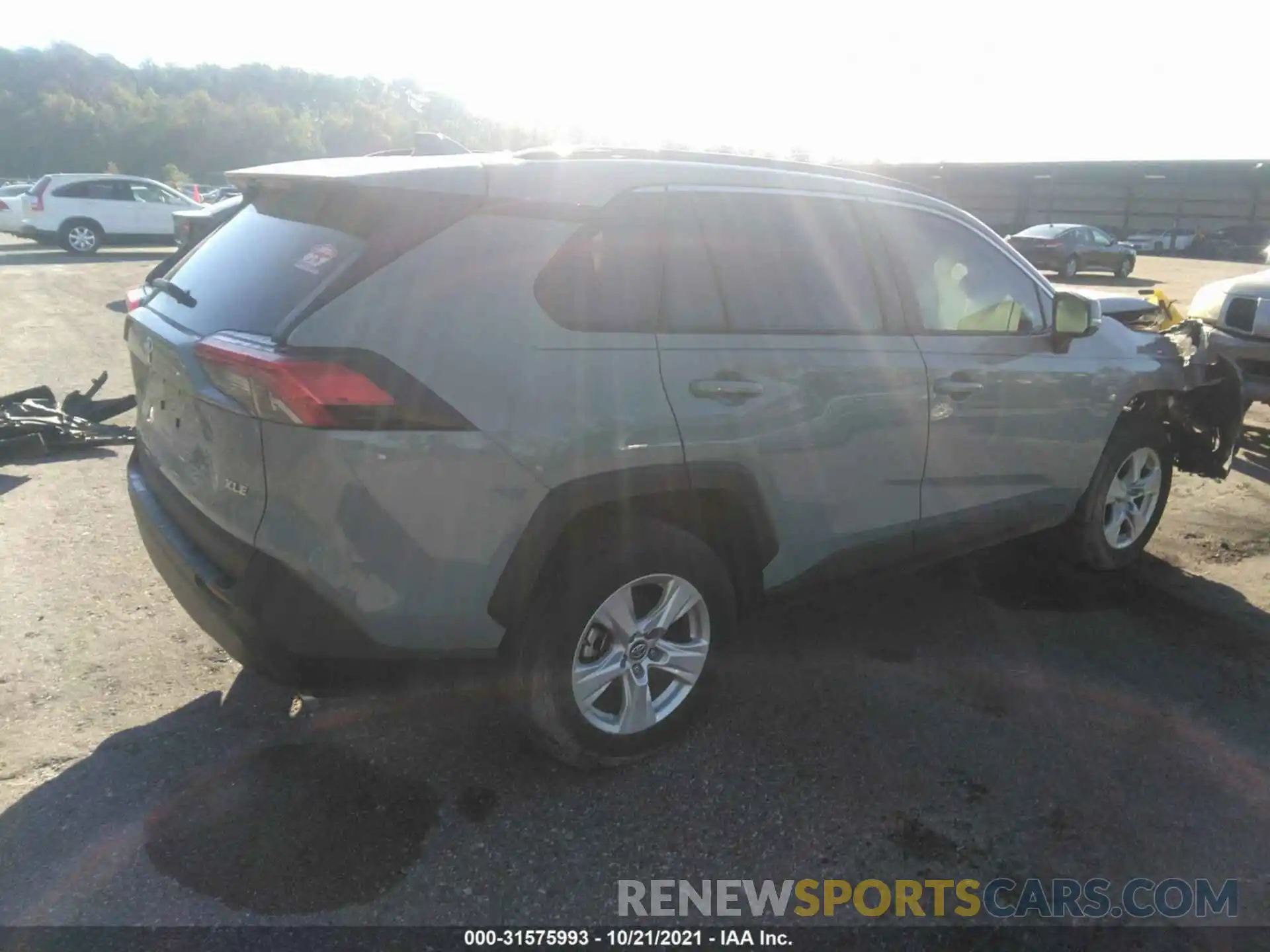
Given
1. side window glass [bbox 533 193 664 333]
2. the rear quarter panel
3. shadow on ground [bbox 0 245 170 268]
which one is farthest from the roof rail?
shadow on ground [bbox 0 245 170 268]

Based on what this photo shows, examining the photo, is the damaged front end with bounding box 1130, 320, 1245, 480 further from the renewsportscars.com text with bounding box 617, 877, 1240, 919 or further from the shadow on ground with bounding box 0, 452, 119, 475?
the shadow on ground with bounding box 0, 452, 119, 475

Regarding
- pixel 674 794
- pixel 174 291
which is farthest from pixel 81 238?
pixel 674 794

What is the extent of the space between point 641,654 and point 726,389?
880 millimetres

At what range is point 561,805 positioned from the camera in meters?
2.89

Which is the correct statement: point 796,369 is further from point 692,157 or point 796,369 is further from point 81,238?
point 81,238

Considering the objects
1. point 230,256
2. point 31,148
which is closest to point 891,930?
point 230,256

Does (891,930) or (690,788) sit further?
Result: (690,788)

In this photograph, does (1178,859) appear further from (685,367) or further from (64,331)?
Answer: (64,331)

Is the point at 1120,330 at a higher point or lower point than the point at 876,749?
higher

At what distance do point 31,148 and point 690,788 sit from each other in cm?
9063

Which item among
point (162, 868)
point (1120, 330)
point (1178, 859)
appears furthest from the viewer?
point (1120, 330)

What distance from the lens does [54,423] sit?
592 centimetres

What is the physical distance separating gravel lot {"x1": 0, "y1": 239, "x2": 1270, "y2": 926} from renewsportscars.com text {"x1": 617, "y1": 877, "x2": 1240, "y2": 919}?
5 centimetres

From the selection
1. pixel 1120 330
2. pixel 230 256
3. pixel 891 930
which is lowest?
pixel 891 930
